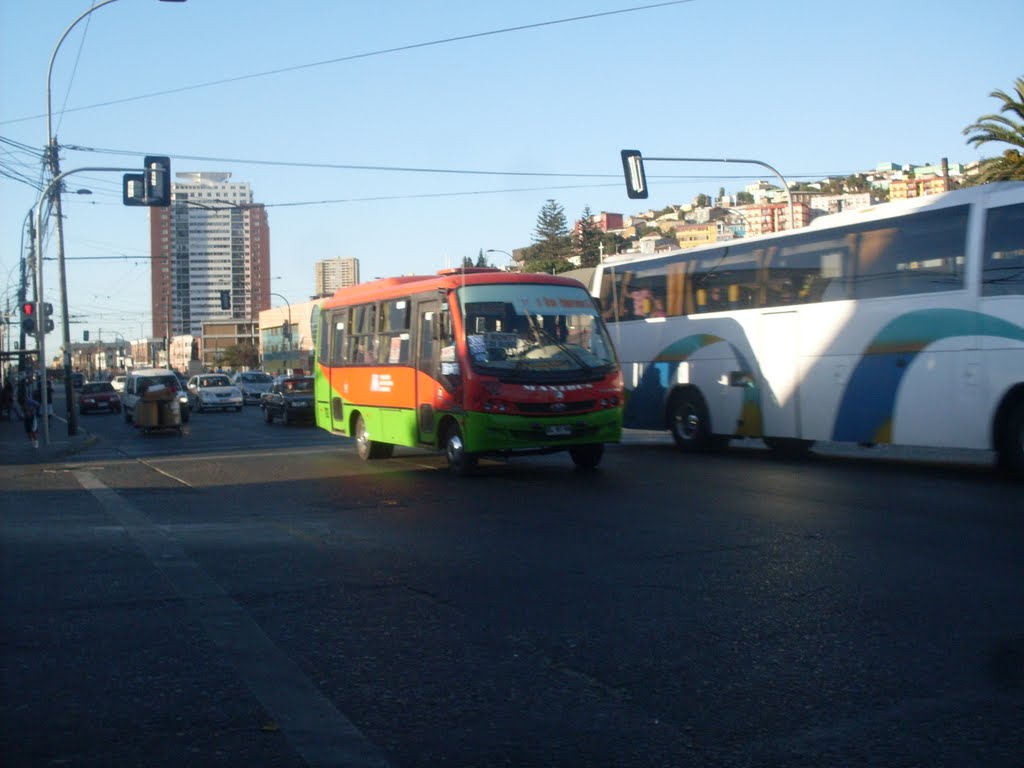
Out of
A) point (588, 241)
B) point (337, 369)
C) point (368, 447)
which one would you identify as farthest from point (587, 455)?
point (588, 241)

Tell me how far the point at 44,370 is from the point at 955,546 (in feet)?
79.1

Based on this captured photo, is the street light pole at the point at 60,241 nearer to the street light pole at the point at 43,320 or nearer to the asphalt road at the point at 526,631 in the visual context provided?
the street light pole at the point at 43,320

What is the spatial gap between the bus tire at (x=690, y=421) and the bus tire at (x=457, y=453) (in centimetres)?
498

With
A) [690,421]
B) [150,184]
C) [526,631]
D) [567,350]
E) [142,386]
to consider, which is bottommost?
[142,386]

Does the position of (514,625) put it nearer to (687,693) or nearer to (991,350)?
(687,693)

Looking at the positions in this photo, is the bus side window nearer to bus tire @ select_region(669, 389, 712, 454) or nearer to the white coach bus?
the white coach bus

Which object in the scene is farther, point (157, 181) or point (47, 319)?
point (47, 319)

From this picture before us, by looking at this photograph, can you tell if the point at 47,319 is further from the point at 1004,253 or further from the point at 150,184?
the point at 1004,253

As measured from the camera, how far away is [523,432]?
14430mm

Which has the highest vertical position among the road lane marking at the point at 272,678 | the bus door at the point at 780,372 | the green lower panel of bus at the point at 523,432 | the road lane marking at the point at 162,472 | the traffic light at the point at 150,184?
the traffic light at the point at 150,184

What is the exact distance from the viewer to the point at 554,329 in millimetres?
15305

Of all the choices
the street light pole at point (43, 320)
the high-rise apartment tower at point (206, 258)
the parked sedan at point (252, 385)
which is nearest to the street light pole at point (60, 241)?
the street light pole at point (43, 320)

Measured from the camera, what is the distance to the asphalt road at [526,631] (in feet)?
14.2

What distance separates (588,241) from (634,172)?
8271cm
